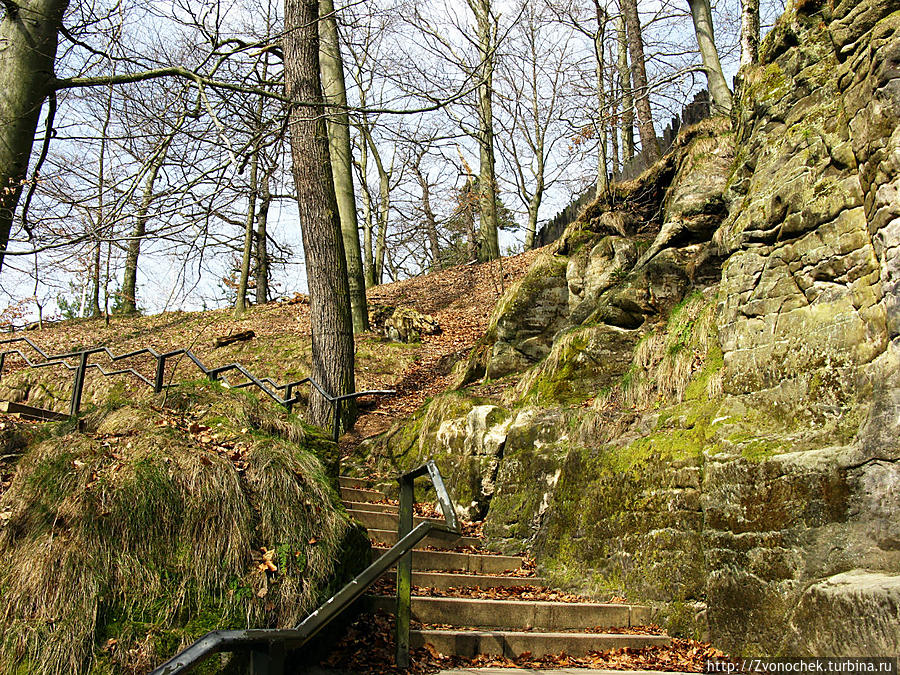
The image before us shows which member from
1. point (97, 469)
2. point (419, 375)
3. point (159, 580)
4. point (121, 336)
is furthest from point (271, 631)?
point (121, 336)

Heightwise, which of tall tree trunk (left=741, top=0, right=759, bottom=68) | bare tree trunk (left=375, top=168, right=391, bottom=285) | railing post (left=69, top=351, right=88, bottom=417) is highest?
bare tree trunk (left=375, top=168, right=391, bottom=285)

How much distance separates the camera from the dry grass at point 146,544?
337 cm

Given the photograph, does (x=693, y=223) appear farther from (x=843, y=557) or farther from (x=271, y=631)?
(x=271, y=631)

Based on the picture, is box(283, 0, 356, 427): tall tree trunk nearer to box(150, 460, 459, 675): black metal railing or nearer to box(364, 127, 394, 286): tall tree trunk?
box(150, 460, 459, 675): black metal railing

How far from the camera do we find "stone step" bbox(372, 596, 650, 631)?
5000mm

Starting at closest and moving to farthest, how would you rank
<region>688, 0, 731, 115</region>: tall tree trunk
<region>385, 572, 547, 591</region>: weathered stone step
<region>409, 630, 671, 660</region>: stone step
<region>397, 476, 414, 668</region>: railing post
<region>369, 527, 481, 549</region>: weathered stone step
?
<region>397, 476, 414, 668</region>: railing post < <region>409, 630, 671, 660</region>: stone step < <region>385, 572, 547, 591</region>: weathered stone step < <region>369, 527, 481, 549</region>: weathered stone step < <region>688, 0, 731, 115</region>: tall tree trunk

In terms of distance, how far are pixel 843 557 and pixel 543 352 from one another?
6.39 m

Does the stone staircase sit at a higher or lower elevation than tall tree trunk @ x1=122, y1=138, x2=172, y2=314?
lower

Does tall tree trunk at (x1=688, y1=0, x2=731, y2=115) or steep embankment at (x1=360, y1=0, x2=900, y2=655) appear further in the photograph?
tall tree trunk at (x1=688, y1=0, x2=731, y2=115)

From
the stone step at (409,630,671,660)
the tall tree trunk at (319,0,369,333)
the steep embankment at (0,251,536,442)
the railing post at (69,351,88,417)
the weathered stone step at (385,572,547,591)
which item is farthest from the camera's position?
the tall tree trunk at (319,0,369,333)

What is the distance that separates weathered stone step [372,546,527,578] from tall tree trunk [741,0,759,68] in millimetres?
7045

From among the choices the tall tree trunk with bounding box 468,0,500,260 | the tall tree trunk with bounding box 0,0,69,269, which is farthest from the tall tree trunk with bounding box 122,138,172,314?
the tall tree trunk with bounding box 468,0,500,260

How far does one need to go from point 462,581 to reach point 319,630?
3024 millimetres

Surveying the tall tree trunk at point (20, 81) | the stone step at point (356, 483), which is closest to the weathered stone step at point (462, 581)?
the stone step at point (356, 483)
